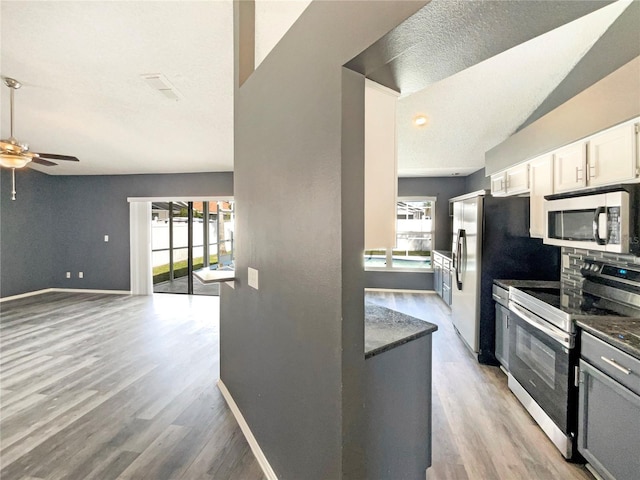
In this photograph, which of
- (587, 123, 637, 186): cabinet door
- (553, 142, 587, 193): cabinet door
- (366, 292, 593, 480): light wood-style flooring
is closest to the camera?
(587, 123, 637, 186): cabinet door

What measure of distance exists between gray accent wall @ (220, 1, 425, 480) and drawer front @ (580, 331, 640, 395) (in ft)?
4.09

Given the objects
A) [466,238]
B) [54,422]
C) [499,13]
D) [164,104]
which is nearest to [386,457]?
[499,13]

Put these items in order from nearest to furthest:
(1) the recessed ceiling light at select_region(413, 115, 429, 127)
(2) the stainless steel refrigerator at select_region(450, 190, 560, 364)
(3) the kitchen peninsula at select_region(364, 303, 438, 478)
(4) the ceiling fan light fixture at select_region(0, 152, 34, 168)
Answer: (3) the kitchen peninsula at select_region(364, 303, 438, 478), (2) the stainless steel refrigerator at select_region(450, 190, 560, 364), (4) the ceiling fan light fixture at select_region(0, 152, 34, 168), (1) the recessed ceiling light at select_region(413, 115, 429, 127)

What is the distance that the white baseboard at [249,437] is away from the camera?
1.73 m

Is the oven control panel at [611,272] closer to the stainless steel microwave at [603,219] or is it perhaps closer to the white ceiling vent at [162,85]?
the stainless steel microwave at [603,219]

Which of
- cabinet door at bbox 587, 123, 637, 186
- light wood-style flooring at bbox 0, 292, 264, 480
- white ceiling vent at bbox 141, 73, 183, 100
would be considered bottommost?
light wood-style flooring at bbox 0, 292, 264, 480

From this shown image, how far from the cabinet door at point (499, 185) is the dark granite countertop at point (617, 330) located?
1.82 metres

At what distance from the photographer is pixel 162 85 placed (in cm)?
346

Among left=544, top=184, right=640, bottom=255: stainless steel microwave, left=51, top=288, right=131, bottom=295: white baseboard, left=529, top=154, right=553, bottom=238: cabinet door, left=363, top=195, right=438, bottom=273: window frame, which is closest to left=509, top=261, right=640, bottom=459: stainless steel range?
left=544, top=184, right=640, bottom=255: stainless steel microwave

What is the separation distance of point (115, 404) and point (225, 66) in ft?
11.0

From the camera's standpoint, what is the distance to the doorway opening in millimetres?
6664

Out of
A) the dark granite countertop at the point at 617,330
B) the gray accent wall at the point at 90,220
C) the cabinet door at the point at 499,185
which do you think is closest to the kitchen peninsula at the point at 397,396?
the dark granite countertop at the point at 617,330

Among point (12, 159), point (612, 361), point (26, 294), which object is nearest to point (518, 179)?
point (612, 361)

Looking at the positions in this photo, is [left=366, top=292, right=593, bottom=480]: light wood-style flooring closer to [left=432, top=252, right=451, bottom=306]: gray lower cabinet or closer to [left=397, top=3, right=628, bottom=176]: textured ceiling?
[left=432, top=252, right=451, bottom=306]: gray lower cabinet
